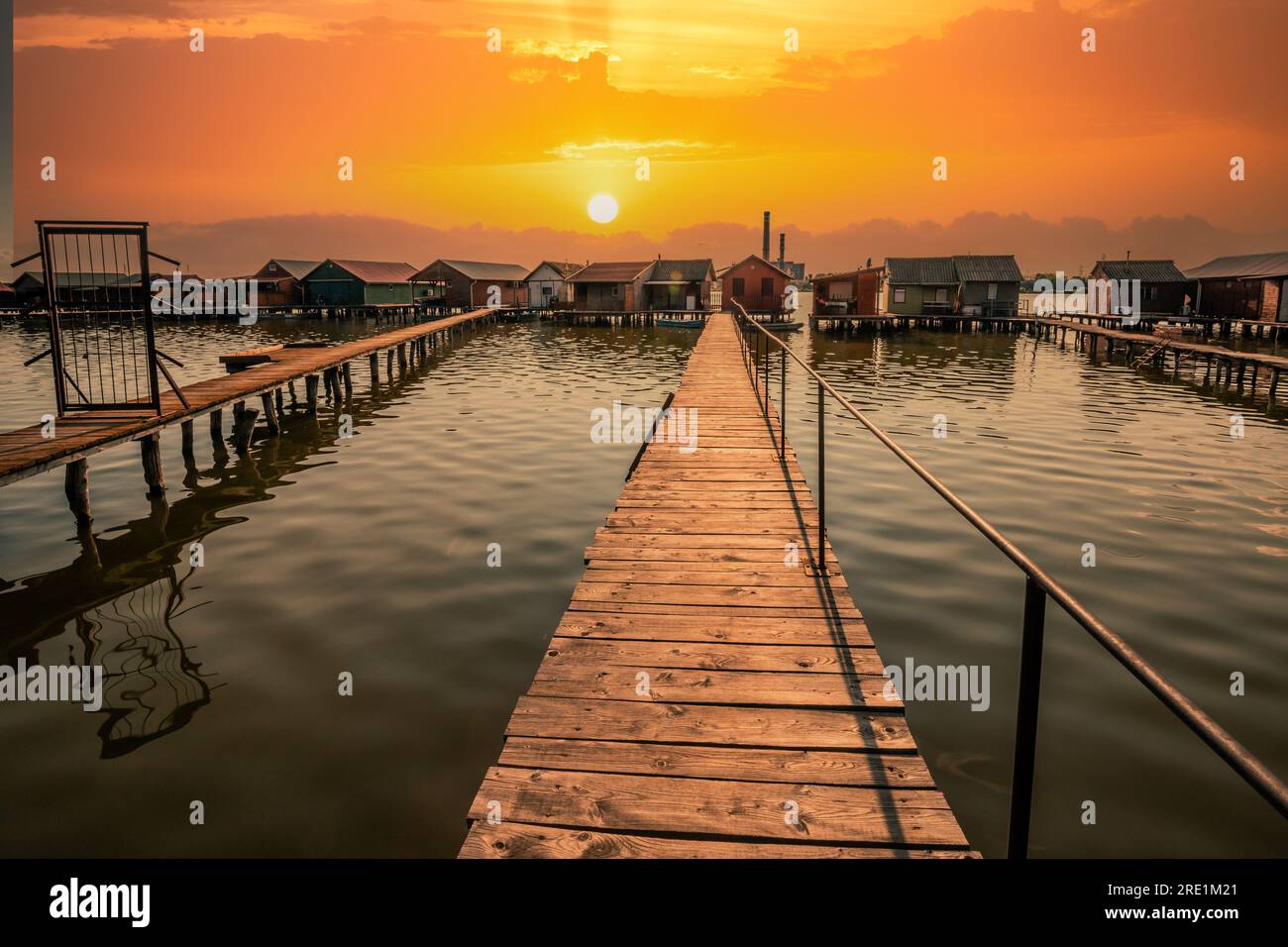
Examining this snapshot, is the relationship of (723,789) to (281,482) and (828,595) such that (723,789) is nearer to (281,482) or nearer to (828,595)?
(828,595)

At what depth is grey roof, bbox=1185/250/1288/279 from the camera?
46.9 meters

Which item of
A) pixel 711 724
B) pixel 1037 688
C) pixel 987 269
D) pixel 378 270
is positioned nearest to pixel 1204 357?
pixel 987 269

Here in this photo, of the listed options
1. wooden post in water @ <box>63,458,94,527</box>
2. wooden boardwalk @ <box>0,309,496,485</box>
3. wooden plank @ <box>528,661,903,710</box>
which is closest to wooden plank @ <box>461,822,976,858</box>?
wooden plank @ <box>528,661,903,710</box>

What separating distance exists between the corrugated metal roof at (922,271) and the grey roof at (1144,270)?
1253 centimetres

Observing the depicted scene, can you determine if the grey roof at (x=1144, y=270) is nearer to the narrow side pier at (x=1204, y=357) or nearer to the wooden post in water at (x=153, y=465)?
the narrow side pier at (x=1204, y=357)

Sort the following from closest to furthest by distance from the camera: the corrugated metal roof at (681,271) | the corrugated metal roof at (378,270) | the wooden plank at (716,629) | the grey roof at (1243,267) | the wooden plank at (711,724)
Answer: the wooden plank at (711,724)
the wooden plank at (716,629)
the grey roof at (1243,267)
the corrugated metal roof at (681,271)
the corrugated metal roof at (378,270)

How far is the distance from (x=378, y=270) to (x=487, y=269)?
10.6m

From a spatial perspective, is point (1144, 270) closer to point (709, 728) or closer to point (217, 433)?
point (217, 433)

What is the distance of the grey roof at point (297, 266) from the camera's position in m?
74.1

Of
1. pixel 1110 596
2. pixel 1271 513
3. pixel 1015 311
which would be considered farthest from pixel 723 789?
pixel 1015 311

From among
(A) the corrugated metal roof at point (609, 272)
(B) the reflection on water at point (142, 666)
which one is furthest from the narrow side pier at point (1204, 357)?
(A) the corrugated metal roof at point (609, 272)

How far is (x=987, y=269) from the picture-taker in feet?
178

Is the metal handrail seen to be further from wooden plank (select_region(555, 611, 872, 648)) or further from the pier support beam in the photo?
the pier support beam
